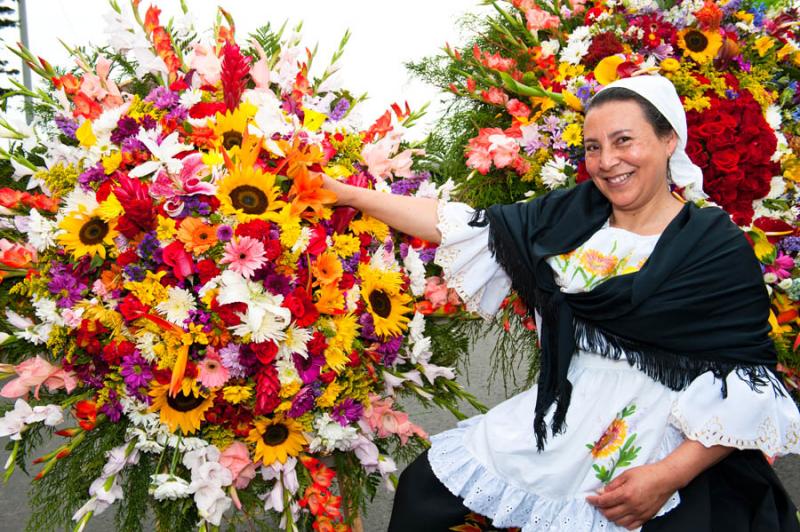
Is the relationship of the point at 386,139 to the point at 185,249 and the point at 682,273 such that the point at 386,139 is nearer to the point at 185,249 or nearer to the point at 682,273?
the point at 185,249

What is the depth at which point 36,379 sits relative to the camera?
6.07 feet

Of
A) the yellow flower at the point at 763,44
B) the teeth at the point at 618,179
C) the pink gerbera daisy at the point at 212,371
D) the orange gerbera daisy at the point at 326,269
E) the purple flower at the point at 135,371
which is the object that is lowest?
the purple flower at the point at 135,371

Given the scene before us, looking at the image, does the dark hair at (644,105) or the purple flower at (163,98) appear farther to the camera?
the purple flower at (163,98)

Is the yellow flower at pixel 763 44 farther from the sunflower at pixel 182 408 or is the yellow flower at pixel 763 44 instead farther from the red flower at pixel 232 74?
the sunflower at pixel 182 408

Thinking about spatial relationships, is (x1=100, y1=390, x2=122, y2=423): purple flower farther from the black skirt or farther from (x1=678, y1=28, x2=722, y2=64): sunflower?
(x1=678, y1=28, x2=722, y2=64): sunflower

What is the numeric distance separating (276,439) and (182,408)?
0.26 metres

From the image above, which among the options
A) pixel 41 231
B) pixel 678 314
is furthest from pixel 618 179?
pixel 41 231

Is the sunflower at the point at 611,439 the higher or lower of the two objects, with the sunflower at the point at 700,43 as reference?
lower

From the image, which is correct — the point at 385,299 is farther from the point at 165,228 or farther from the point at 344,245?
the point at 165,228

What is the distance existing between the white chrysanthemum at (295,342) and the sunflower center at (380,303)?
25cm

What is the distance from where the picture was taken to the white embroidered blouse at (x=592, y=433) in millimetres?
1605

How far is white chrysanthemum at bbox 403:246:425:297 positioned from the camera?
2141mm

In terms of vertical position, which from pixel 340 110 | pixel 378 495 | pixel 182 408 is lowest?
pixel 378 495

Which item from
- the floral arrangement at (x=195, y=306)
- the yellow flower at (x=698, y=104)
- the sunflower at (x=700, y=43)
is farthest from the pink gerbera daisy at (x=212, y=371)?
the sunflower at (x=700, y=43)
